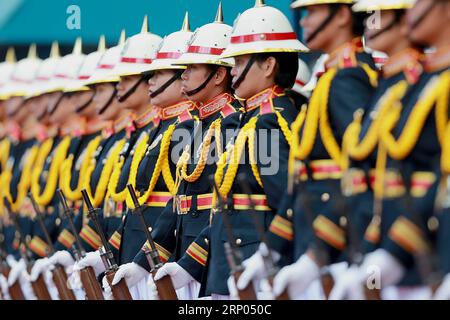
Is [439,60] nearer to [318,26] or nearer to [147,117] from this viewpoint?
[318,26]

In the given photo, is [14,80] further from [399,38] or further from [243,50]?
[399,38]

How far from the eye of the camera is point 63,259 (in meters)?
11.4

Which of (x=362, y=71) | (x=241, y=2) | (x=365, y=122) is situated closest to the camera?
(x=365, y=122)

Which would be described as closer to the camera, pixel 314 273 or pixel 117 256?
pixel 314 273

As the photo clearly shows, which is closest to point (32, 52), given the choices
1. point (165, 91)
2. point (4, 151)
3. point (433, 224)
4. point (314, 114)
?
point (4, 151)

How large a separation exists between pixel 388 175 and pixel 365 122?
44 cm

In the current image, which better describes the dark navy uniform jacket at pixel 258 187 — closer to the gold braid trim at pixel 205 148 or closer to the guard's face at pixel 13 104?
the gold braid trim at pixel 205 148

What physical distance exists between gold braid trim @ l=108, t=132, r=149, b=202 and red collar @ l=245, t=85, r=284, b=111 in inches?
72.4

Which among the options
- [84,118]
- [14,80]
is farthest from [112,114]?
[14,80]

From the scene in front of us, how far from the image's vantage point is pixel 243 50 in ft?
27.8

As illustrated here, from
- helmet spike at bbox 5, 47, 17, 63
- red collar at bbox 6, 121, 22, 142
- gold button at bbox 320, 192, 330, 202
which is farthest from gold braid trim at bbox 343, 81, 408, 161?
helmet spike at bbox 5, 47, 17, 63

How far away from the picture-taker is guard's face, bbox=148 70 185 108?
1002cm

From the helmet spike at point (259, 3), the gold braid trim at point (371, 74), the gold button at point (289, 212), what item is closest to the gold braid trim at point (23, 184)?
the helmet spike at point (259, 3)

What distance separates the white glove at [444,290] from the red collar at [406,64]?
1.10 m
